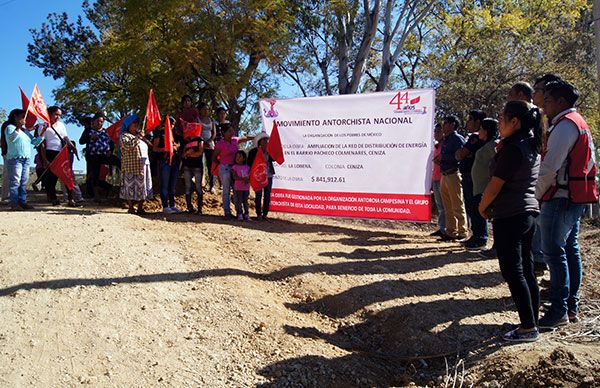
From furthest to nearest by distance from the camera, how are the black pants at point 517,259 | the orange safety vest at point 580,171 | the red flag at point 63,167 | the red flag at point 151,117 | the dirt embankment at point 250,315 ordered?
the red flag at point 63,167
the red flag at point 151,117
the orange safety vest at point 580,171
the black pants at point 517,259
the dirt embankment at point 250,315

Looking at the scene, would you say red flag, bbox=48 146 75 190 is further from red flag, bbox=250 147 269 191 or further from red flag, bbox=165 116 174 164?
red flag, bbox=250 147 269 191

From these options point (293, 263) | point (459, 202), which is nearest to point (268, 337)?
point (293, 263)

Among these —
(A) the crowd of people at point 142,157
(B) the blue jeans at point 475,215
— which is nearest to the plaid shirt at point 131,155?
(A) the crowd of people at point 142,157

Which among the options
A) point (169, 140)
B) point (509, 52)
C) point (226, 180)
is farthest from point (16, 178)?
point (509, 52)

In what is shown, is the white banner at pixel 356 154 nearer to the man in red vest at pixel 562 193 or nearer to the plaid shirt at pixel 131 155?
the plaid shirt at pixel 131 155

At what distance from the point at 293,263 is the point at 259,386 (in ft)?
7.76

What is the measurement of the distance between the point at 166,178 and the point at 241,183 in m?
1.30

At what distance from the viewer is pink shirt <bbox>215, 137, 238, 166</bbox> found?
316 inches

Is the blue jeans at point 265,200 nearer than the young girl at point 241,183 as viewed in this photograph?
No

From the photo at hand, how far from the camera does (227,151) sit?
8.04 m

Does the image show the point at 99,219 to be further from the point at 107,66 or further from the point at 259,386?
the point at 107,66

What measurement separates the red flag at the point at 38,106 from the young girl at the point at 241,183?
10.7 feet

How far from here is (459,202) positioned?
7.01 m

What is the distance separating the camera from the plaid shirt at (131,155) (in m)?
7.38
